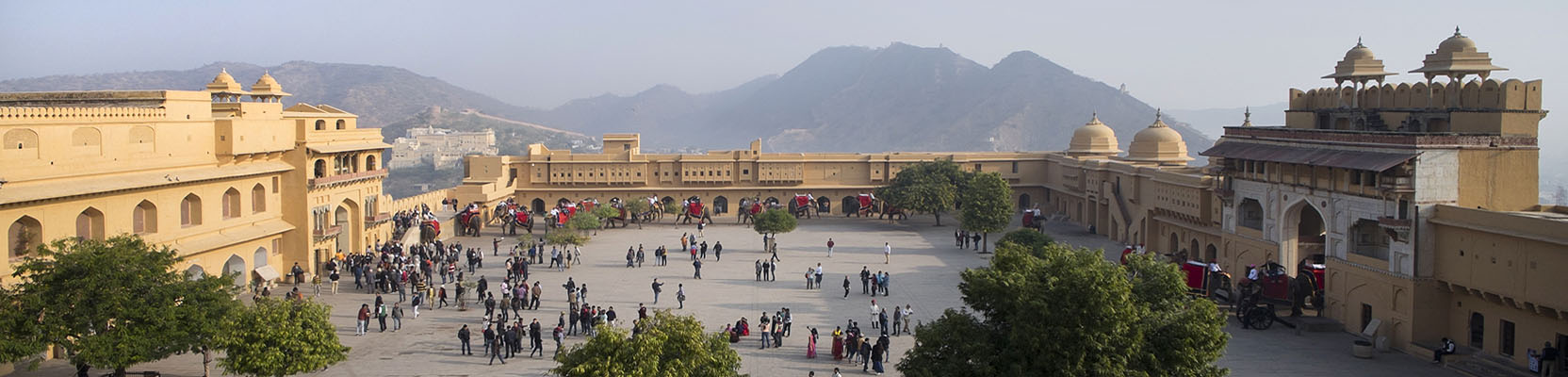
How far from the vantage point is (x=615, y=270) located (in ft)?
129

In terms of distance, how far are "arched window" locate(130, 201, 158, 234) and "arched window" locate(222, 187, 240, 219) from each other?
12.5ft

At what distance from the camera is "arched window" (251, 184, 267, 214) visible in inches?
1363

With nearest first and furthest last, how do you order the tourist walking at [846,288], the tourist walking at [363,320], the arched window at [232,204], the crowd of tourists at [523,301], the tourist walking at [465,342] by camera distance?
the tourist walking at [465,342] < the crowd of tourists at [523,301] < the tourist walking at [363,320] < the arched window at [232,204] < the tourist walking at [846,288]

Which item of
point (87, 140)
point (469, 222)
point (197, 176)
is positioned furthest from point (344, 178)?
point (87, 140)

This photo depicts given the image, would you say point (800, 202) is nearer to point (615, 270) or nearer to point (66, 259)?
point (615, 270)

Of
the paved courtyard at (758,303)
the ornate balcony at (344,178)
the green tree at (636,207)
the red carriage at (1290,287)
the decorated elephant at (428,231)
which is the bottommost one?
the paved courtyard at (758,303)

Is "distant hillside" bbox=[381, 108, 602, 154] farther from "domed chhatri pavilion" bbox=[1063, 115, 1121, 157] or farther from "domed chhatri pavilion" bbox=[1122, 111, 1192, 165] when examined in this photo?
"domed chhatri pavilion" bbox=[1122, 111, 1192, 165]

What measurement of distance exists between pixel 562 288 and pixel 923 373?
1977 cm

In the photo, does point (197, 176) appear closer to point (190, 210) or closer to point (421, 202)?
point (190, 210)

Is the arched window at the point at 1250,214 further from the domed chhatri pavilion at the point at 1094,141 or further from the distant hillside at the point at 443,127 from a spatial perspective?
the distant hillside at the point at 443,127

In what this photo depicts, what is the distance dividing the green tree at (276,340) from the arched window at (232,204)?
14.4m

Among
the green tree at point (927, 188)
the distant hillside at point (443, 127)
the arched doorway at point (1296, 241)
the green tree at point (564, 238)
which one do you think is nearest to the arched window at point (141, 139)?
the green tree at point (564, 238)

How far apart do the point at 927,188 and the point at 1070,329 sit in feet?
123

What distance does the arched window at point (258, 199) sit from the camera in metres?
34.6
